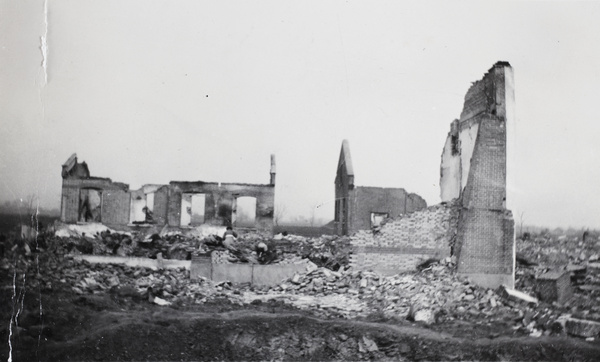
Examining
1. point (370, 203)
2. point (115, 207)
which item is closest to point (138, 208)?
point (115, 207)

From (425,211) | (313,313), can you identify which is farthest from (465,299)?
(313,313)

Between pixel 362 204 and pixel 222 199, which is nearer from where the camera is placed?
pixel 222 199

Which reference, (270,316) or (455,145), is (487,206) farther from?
(270,316)

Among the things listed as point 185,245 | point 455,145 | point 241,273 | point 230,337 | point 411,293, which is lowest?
point 230,337

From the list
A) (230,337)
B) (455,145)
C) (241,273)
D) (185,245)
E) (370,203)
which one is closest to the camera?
(230,337)

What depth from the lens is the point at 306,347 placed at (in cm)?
837

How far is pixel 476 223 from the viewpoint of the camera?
10.2m

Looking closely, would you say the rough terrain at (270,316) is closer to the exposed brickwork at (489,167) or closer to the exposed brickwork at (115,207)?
the exposed brickwork at (489,167)

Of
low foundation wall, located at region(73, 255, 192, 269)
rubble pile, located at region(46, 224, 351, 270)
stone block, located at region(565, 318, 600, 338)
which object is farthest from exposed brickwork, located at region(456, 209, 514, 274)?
low foundation wall, located at region(73, 255, 192, 269)

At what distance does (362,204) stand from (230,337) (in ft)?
25.1

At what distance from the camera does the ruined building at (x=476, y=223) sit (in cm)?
1005

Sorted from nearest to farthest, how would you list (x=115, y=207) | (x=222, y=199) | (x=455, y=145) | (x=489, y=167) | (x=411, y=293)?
1. (x=411, y=293)
2. (x=489, y=167)
3. (x=455, y=145)
4. (x=115, y=207)
5. (x=222, y=199)

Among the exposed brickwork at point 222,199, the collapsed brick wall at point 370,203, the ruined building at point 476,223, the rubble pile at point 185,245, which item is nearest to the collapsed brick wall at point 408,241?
the ruined building at point 476,223

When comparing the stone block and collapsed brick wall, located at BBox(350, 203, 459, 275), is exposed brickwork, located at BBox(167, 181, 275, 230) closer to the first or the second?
collapsed brick wall, located at BBox(350, 203, 459, 275)
